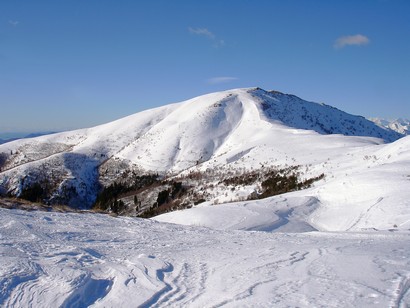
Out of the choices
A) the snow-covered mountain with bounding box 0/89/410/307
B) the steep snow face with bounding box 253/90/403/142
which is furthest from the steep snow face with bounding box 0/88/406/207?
the snow-covered mountain with bounding box 0/89/410/307

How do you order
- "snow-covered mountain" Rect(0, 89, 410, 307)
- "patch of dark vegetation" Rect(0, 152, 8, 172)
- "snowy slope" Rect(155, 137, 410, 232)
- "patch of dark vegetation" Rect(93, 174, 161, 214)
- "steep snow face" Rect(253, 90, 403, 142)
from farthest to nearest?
"steep snow face" Rect(253, 90, 403, 142) < "patch of dark vegetation" Rect(0, 152, 8, 172) < "patch of dark vegetation" Rect(93, 174, 161, 214) < "snowy slope" Rect(155, 137, 410, 232) < "snow-covered mountain" Rect(0, 89, 410, 307)

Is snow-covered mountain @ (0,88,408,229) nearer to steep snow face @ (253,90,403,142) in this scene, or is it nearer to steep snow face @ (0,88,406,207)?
steep snow face @ (0,88,406,207)

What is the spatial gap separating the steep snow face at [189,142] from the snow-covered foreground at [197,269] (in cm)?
2869

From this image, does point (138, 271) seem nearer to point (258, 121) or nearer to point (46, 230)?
point (46, 230)

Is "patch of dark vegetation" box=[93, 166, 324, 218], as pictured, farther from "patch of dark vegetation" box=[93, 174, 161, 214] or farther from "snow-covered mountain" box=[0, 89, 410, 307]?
"patch of dark vegetation" box=[93, 174, 161, 214]

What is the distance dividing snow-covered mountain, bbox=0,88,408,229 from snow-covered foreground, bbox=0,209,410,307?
7.60 meters

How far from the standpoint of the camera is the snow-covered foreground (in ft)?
15.8

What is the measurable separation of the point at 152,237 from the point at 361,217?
31.1ft

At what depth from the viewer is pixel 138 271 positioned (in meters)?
6.08

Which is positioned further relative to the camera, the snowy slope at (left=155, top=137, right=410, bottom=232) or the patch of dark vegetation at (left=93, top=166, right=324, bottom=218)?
the patch of dark vegetation at (left=93, top=166, right=324, bottom=218)

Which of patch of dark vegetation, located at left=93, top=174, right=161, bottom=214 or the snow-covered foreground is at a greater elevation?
the snow-covered foreground

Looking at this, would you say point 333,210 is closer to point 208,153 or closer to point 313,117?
point 208,153

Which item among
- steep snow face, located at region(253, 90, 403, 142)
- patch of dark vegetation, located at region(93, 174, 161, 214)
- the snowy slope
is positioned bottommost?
patch of dark vegetation, located at region(93, 174, 161, 214)

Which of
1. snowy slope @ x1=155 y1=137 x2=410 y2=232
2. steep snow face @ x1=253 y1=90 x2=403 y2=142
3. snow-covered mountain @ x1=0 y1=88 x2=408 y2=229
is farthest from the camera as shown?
steep snow face @ x1=253 y1=90 x2=403 y2=142
